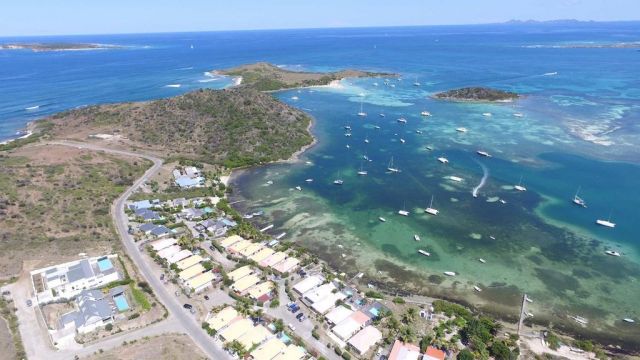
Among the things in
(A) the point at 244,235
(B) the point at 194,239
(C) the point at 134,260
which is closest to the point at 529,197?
(A) the point at 244,235

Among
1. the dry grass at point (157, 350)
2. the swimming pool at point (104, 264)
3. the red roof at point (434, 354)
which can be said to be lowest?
the red roof at point (434, 354)

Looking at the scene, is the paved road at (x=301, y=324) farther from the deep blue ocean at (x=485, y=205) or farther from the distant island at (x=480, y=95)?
the distant island at (x=480, y=95)

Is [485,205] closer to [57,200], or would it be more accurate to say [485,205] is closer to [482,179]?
[482,179]

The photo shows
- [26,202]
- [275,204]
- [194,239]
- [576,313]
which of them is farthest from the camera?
[275,204]

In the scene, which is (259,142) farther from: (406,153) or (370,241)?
(370,241)

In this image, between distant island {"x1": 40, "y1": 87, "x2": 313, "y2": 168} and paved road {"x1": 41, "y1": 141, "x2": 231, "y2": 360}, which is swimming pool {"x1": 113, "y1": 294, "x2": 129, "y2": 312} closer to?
paved road {"x1": 41, "y1": 141, "x2": 231, "y2": 360}

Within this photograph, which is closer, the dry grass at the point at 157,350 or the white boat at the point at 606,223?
the dry grass at the point at 157,350

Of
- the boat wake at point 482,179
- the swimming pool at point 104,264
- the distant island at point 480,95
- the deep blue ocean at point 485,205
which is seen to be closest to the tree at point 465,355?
the deep blue ocean at point 485,205
